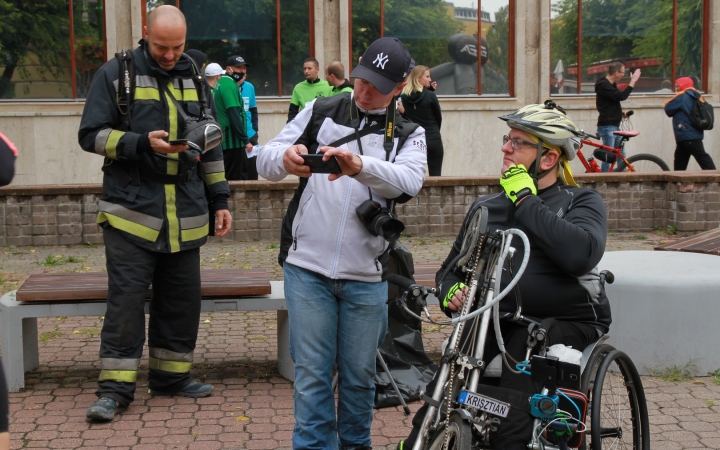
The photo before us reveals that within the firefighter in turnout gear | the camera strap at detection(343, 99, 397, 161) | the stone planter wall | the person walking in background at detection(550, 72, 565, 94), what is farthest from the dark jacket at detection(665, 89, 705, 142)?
the camera strap at detection(343, 99, 397, 161)

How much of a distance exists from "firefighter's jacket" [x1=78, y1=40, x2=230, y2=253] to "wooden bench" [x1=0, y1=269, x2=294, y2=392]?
57 cm

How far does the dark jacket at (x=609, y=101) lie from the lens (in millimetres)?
14359

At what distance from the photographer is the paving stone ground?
15.6ft

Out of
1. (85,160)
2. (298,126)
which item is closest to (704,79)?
(85,160)

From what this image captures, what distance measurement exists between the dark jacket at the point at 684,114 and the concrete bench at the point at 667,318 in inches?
345

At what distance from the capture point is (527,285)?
3.70 m

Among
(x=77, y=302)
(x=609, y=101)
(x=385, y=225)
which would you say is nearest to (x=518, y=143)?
(x=385, y=225)

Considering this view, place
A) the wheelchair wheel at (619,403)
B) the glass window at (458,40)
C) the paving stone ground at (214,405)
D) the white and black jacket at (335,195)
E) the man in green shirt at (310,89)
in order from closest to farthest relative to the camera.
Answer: the wheelchair wheel at (619,403), the white and black jacket at (335,195), the paving stone ground at (214,405), the man in green shirt at (310,89), the glass window at (458,40)

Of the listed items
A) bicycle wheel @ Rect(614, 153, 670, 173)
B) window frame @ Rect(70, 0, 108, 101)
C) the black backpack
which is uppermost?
window frame @ Rect(70, 0, 108, 101)

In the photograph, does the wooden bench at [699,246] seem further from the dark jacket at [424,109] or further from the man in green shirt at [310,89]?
the man in green shirt at [310,89]

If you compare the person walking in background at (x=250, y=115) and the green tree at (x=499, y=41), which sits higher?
the green tree at (x=499, y=41)

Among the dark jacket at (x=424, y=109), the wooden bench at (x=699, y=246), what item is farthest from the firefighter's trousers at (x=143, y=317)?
the dark jacket at (x=424, y=109)

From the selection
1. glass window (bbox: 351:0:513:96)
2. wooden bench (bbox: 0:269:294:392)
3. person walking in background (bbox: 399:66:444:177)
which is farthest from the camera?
glass window (bbox: 351:0:513:96)

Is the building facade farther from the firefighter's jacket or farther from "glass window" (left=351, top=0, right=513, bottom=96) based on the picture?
the firefighter's jacket
